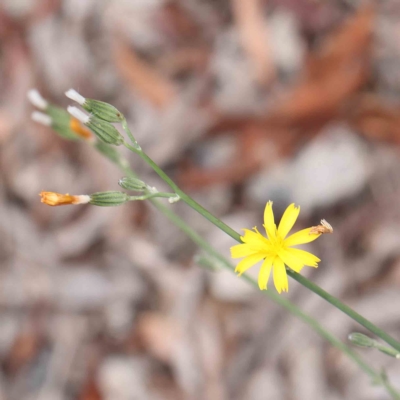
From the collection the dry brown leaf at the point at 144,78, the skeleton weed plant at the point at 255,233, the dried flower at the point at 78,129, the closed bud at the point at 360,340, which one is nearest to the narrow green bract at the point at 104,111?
the skeleton weed plant at the point at 255,233

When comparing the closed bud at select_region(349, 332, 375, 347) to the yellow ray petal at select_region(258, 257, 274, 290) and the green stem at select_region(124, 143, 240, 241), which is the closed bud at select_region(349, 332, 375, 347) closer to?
the yellow ray petal at select_region(258, 257, 274, 290)

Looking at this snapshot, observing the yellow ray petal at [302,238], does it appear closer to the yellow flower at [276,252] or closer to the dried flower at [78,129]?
the yellow flower at [276,252]

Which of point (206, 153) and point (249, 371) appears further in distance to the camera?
point (206, 153)

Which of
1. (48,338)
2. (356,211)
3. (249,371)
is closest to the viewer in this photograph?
(249,371)

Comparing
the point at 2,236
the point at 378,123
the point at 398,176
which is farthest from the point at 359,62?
the point at 2,236

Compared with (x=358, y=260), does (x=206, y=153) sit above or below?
above

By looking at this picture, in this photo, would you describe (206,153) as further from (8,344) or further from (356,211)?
(8,344)
